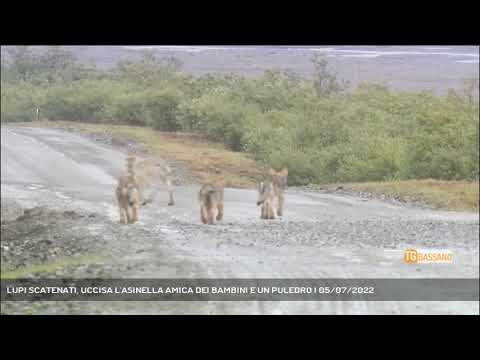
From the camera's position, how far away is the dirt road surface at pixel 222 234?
6.56m

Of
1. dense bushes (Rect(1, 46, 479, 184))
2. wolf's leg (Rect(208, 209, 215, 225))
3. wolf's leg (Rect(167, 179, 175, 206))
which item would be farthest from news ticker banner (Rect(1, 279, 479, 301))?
dense bushes (Rect(1, 46, 479, 184))

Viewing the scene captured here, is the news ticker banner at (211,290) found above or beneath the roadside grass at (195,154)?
beneath

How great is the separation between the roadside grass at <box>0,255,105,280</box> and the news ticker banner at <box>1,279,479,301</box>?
49 millimetres

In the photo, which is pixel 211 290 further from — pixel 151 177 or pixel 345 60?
pixel 345 60

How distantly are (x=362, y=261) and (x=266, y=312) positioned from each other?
0.91 metres

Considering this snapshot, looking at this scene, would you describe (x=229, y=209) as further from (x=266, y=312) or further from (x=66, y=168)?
(x=66, y=168)

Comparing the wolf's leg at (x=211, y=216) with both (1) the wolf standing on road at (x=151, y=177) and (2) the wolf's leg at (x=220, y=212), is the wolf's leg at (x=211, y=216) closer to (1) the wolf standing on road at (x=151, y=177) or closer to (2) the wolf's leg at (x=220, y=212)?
(2) the wolf's leg at (x=220, y=212)

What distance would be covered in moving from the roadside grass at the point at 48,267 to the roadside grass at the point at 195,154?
43.4 inches

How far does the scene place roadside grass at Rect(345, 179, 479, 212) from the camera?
673cm

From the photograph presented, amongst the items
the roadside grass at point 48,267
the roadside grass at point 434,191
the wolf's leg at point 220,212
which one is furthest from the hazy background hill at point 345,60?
the roadside grass at point 48,267

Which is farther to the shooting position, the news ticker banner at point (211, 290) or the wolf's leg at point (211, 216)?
the wolf's leg at point (211, 216)

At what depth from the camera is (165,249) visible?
6699mm

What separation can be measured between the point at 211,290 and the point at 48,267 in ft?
4.40

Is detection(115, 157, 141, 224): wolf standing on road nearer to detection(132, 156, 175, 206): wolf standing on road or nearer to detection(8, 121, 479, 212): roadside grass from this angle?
detection(132, 156, 175, 206): wolf standing on road
